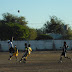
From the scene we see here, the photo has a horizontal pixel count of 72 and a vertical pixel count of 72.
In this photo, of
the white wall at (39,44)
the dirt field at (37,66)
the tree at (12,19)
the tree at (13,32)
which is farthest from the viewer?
the tree at (12,19)

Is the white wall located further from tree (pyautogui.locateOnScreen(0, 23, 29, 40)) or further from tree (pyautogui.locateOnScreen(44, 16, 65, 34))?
tree (pyautogui.locateOnScreen(44, 16, 65, 34))

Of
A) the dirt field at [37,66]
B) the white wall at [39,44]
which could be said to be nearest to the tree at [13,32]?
the white wall at [39,44]

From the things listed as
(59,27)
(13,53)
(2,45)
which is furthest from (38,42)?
(59,27)

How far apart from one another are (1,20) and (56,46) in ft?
83.1

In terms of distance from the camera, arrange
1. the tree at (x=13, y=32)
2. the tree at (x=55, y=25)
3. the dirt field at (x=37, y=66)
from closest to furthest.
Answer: the dirt field at (x=37, y=66), the tree at (x=13, y=32), the tree at (x=55, y=25)

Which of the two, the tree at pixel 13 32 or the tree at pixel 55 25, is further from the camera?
the tree at pixel 55 25

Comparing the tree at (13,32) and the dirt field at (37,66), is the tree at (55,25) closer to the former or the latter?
the tree at (13,32)

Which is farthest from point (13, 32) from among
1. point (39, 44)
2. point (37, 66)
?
point (37, 66)

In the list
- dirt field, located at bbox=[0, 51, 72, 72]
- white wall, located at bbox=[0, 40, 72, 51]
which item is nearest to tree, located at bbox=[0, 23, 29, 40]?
white wall, located at bbox=[0, 40, 72, 51]

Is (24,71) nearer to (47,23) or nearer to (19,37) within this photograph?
(19,37)

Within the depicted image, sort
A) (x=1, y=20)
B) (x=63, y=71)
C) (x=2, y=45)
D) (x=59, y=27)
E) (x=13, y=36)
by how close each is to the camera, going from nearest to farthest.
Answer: (x=63, y=71) → (x=2, y=45) → (x=13, y=36) → (x=1, y=20) → (x=59, y=27)

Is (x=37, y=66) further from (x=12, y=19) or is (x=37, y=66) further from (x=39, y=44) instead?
(x=12, y=19)

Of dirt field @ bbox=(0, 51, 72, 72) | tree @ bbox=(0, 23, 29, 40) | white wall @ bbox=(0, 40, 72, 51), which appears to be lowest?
dirt field @ bbox=(0, 51, 72, 72)

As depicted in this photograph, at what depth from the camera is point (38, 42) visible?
1748 inches
